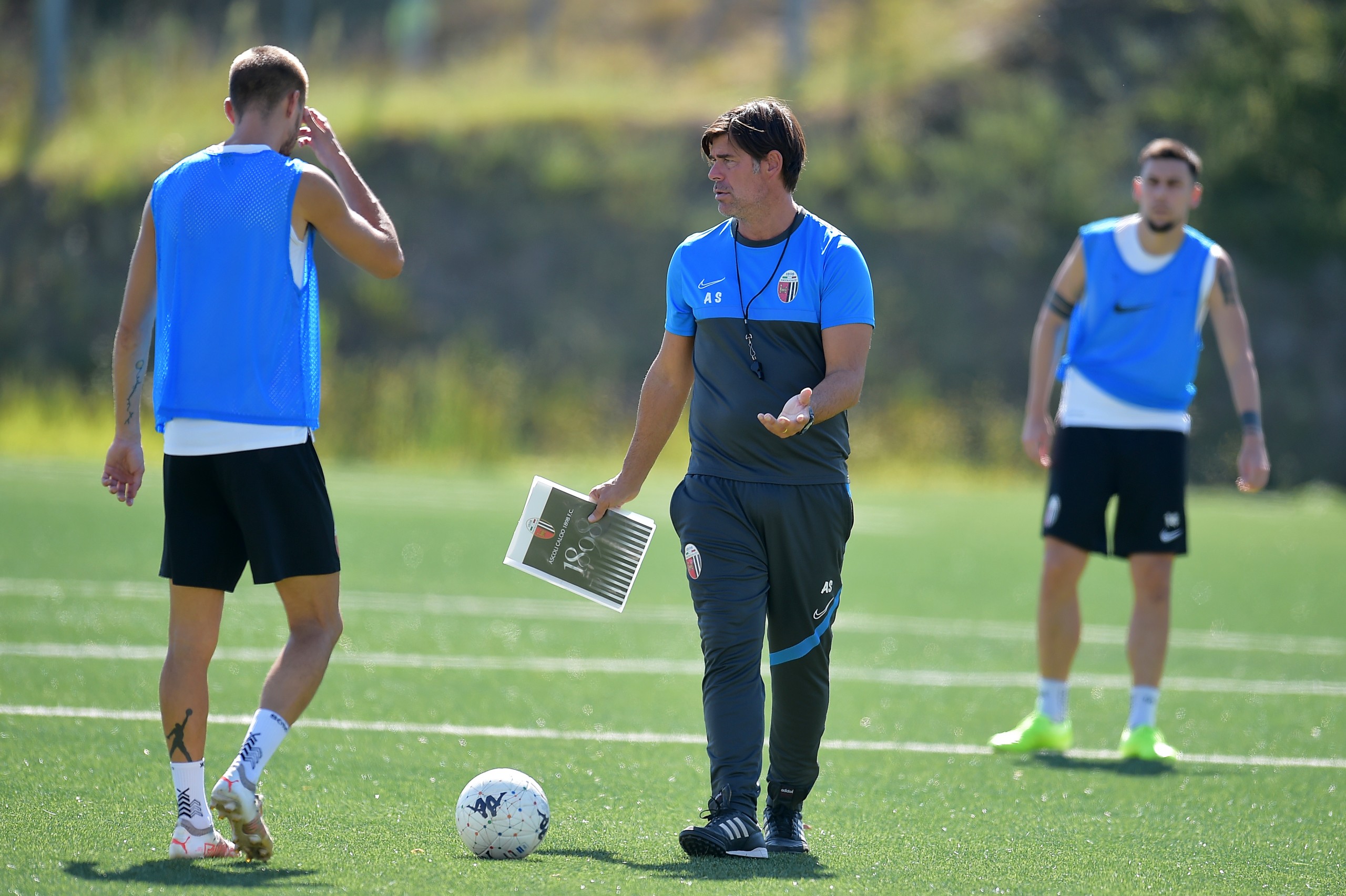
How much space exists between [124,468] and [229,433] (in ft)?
1.20

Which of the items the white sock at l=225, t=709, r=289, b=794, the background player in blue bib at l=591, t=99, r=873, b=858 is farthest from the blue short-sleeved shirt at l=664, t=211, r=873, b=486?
the white sock at l=225, t=709, r=289, b=794

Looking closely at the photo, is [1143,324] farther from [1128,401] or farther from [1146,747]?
[1146,747]

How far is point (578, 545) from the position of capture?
485 cm

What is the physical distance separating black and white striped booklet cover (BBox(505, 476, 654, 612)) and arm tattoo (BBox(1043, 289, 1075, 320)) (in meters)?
2.85

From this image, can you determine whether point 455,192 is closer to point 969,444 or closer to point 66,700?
point 969,444

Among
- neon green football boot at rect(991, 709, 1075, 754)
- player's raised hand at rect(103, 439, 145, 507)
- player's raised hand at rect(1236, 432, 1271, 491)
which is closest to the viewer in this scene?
player's raised hand at rect(103, 439, 145, 507)

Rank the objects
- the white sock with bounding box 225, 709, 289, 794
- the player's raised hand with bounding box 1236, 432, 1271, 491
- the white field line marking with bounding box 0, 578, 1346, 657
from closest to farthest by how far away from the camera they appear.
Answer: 1. the white sock with bounding box 225, 709, 289, 794
2. the player's raised hand with bounding box 1236, 432, 1271, 491
3. the white field line marking with bounding box 0, 578, 1346, 657

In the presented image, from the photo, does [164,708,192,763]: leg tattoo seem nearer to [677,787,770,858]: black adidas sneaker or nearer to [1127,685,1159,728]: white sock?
[677,787,770,858]: black adidas sneaker

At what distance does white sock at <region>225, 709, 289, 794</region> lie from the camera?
13.2ft

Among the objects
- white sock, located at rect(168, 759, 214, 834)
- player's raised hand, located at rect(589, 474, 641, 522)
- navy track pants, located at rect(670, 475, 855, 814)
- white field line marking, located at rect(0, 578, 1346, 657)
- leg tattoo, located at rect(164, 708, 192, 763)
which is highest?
player's raised hand, located at rect(589, 474, 641, 522)

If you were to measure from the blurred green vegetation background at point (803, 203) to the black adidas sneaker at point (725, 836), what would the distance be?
62.4 ft

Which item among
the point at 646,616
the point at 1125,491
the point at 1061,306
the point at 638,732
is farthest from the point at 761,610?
the point at 646,616

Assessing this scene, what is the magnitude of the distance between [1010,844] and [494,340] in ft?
72.5

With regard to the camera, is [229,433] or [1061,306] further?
[1061,306]
